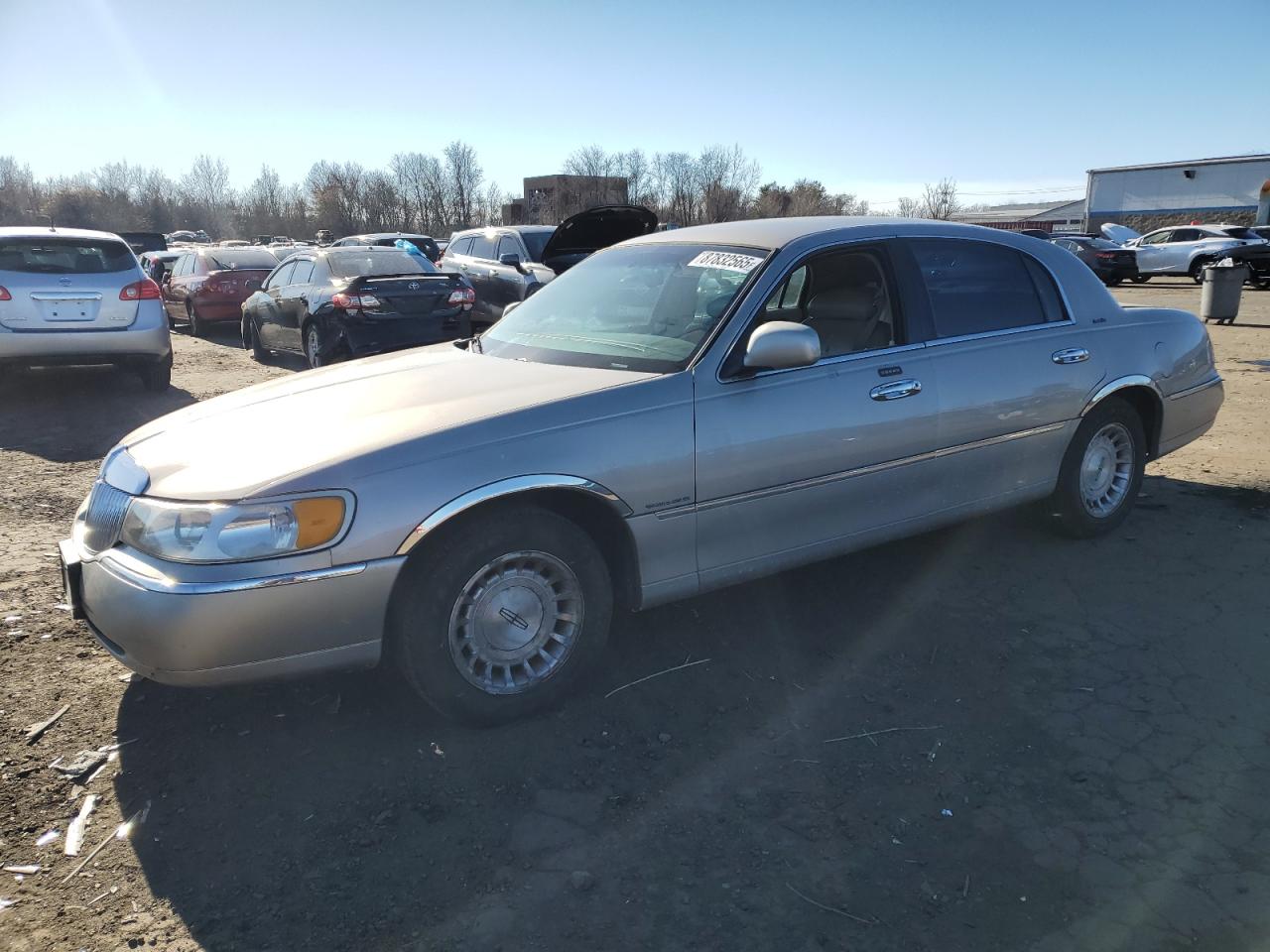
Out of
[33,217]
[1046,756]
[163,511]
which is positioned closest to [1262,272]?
[1046,756]

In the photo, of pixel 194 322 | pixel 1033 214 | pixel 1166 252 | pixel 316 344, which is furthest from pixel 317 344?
pixel 1033 214

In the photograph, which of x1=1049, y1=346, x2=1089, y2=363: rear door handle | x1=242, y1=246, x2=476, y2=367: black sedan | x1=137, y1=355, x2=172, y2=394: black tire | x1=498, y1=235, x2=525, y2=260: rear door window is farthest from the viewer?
x1=498, y1=235, x2=525, y2=260: rear door window

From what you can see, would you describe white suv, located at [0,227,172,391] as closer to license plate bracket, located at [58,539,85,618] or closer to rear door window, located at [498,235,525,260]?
rear door window, located at [498,235,525,260]

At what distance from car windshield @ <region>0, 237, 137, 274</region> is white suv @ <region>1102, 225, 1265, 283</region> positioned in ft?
86.2

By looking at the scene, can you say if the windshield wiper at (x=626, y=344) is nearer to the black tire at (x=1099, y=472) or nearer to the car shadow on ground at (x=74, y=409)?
the black tire at (x=1099, y=472)

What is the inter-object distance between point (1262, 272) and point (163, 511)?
2729 cm

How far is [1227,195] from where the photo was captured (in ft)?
145

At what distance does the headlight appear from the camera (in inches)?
110

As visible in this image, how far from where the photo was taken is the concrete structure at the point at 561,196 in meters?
49.4

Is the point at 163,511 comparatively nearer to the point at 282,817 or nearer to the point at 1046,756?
the point at 282,817

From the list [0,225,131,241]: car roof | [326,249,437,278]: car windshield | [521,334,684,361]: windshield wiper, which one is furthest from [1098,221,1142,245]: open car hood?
[521,334,684,361]: windshield wiper

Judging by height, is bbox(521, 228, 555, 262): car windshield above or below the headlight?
above

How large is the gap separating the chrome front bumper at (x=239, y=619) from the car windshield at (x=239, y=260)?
1495 cm

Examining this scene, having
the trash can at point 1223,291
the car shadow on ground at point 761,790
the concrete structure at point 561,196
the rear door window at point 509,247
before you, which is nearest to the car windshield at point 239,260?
the rear door window at point 509,247
